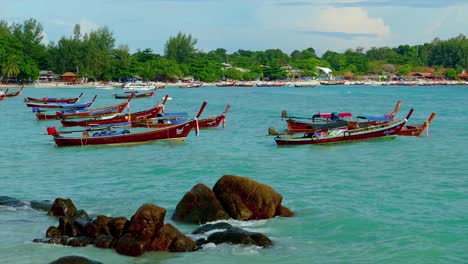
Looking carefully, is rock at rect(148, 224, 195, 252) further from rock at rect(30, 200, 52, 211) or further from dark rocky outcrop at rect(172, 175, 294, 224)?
rock at rect(30, 200, 52, 211)

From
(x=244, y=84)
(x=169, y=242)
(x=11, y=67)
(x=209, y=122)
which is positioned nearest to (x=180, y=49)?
(x=244, y=84)

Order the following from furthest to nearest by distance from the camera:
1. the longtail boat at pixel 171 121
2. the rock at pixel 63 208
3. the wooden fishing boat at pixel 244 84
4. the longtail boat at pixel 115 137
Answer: the wooden fishing boat at pixel 244 84 → the longtail boat at pixel 171 121 → the longtail boat at pixel 115 137 → the rock at pixel 63 208

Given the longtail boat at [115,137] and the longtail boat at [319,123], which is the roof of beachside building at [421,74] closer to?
the longtail boat at [319,123]

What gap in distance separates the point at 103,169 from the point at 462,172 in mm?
14409

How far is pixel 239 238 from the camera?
15.0 metres

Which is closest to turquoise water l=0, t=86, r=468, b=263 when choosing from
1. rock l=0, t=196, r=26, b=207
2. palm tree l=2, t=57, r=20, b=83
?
rock l=0, t=196, r=26, b=207

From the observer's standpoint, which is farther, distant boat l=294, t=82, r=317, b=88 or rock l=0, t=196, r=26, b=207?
distant boat l=294, t=82, r=317, b=88

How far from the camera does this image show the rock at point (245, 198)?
1712 centimetres

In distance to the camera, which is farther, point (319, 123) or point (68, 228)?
point (319, 123)

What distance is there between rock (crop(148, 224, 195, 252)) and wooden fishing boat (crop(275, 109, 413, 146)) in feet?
64.4

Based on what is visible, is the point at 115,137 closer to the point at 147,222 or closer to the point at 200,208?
the point at 200,208

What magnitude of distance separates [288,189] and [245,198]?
5234 mm

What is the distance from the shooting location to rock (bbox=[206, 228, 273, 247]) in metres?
14.9

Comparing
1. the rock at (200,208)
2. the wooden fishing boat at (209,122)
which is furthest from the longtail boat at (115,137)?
the rock at (200,208)
